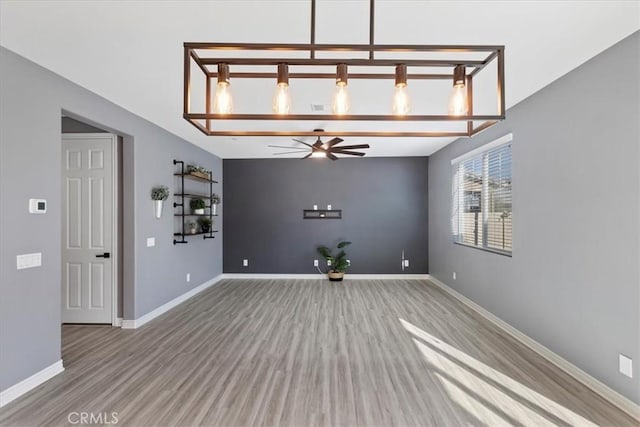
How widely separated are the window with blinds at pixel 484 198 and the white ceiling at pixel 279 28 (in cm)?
139

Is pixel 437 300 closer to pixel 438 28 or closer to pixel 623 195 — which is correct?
pixel 623 195

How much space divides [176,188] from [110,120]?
1.65m

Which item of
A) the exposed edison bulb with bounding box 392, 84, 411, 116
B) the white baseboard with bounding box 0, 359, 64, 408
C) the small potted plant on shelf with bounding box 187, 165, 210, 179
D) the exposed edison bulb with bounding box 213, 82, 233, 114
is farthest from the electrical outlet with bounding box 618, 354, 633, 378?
the small potted plant on shelf with bounding box 187, 165, 210, 179

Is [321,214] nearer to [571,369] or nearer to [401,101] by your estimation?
[571,369]

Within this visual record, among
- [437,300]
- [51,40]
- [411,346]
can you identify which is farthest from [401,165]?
[51,40]

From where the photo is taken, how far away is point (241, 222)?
7047 millimetres

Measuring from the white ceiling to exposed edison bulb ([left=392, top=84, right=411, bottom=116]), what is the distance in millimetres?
889

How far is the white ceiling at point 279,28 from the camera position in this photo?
196 cm

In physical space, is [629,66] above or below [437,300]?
above

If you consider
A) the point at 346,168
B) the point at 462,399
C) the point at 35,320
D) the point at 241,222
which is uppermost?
the point at 346,168

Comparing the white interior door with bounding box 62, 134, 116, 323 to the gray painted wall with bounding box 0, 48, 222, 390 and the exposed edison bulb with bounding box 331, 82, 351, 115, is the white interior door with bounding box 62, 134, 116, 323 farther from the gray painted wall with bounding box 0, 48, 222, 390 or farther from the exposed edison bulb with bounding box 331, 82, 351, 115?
the exposed edison bulb with bounding box 331, 82, 351, 115

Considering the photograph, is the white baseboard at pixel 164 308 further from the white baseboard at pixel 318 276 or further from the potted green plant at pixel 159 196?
the potted green plant at pixel 159 196

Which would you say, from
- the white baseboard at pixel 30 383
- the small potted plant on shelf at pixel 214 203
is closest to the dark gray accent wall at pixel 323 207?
the small potted plant on shelf at pixel 214 203

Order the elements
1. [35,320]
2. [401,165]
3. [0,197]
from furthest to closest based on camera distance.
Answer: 1. [401,165]
2. [35,320]
3. [0,197]
